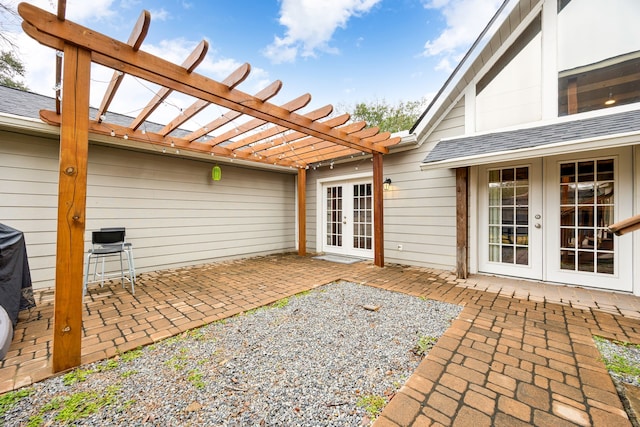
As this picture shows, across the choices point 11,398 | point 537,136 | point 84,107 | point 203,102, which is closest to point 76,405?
point 11,398

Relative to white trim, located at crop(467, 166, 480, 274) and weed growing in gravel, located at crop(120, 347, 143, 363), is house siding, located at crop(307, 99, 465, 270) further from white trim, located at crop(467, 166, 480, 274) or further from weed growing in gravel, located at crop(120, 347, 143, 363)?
weed growing in gravel, located at crop(120, 347, 143, 363)

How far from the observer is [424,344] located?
91.1 inches

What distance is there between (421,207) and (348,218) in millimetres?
1940

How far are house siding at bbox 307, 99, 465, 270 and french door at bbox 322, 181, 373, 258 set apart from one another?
0.50 m

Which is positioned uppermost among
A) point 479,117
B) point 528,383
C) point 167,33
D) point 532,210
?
point 167,33

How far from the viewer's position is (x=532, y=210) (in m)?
4.08

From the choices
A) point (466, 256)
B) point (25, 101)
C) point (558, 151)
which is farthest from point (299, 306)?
point (25, 101)

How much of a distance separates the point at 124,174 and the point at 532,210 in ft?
23.0

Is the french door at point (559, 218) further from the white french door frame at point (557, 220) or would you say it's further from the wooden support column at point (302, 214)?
the wooden support column at point (302, 214)

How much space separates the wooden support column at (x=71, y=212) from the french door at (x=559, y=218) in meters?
5.35

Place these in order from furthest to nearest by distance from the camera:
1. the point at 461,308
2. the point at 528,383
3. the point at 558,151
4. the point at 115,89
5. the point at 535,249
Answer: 1. the point at 535,249
2. the point at 558,151
3. the point at 461,308
4. the point at 115,89
5. the point at 528,383

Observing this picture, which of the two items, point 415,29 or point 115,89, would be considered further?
point 415,29

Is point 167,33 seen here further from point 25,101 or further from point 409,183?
point 409,183

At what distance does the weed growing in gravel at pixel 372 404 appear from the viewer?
5.07ft
